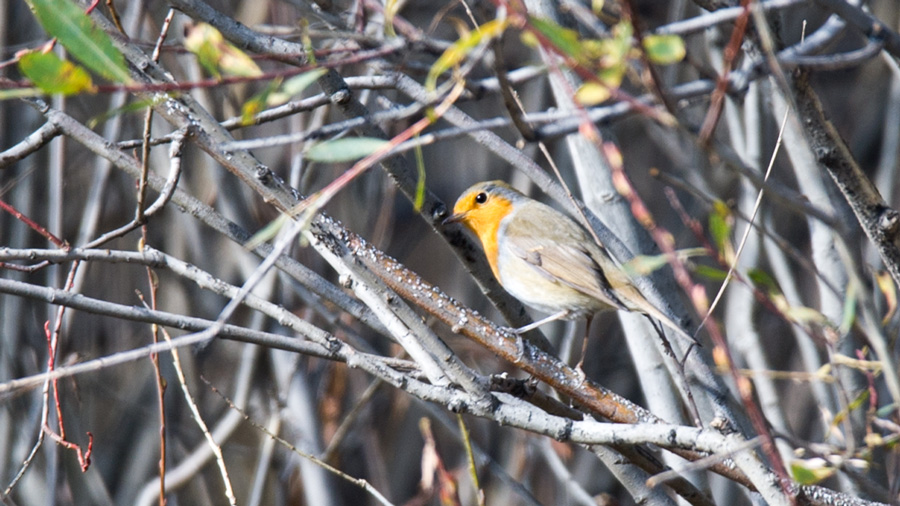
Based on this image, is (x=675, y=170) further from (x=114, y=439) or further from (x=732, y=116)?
(x=114, y=439)

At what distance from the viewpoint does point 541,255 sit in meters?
3.38

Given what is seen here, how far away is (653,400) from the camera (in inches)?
103

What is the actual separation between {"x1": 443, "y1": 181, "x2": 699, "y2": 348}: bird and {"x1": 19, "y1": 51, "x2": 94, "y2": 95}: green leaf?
2.00 meters

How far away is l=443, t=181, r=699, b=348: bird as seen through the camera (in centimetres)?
315

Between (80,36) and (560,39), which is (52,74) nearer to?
(80,36)

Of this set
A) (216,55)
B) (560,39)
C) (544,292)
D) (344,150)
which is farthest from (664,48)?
(544,292)

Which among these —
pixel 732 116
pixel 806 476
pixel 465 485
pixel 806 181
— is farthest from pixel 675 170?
pixel 806 476

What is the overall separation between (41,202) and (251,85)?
4.57ft

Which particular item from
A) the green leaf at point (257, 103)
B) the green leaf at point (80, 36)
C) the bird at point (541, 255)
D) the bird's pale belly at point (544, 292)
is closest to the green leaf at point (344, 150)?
the green leaf at point (257, 103)

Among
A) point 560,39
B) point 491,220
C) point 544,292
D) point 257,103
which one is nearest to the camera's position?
point 560,39

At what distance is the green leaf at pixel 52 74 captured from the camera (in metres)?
1.00

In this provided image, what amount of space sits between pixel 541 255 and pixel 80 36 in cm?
248

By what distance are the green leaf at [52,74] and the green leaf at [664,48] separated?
2.25 ft

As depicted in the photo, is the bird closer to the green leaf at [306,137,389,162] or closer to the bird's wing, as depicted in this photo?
the bird's wing
